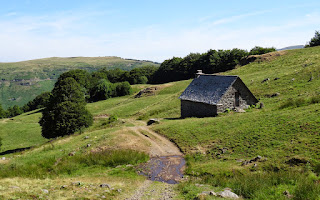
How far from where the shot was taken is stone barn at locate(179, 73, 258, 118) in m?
34.4

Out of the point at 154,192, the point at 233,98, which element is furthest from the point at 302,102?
the point at 154,192

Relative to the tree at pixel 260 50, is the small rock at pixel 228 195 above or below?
below

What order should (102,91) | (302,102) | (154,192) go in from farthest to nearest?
1. (102,91)
2. (302,102)
3. (154,192)

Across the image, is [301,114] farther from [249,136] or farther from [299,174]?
[299,174]

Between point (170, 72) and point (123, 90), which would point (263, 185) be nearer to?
point (123, 90)

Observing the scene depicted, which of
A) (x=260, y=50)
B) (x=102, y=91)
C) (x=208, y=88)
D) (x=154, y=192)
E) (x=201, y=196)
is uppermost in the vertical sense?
(x=260, y=50)

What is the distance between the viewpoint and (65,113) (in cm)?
3697

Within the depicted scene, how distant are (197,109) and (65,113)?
19799 mm

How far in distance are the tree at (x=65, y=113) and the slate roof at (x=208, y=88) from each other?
1648 centimetres

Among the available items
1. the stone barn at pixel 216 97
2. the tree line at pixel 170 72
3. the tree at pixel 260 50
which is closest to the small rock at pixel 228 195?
the stone barn at pixel 216 97

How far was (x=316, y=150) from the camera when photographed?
17.4 m

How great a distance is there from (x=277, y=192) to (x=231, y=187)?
2.59m

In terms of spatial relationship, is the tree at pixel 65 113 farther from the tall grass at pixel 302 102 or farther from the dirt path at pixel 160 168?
the tall grass at pixel 302 102

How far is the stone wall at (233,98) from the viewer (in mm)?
34250
